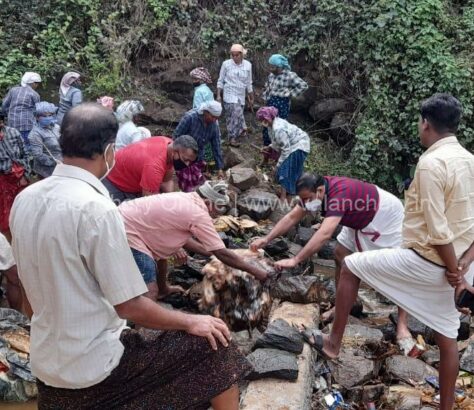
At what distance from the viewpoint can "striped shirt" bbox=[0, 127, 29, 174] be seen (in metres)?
5.93

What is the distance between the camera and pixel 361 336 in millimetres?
5023

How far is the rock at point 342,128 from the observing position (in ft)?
36.2

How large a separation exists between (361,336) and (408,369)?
0.54 metres

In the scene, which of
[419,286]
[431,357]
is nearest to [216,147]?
[431,357]

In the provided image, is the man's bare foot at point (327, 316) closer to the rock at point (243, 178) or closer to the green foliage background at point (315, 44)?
the rock at point (243, 178)

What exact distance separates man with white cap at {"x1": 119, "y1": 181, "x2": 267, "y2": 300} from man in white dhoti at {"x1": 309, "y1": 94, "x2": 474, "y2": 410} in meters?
1.18

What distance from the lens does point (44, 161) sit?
688 centimetres

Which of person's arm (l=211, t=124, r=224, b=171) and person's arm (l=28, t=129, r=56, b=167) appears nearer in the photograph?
person's arm (l=28, t=129, r=56, b=167)

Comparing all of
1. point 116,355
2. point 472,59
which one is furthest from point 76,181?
point 472,59

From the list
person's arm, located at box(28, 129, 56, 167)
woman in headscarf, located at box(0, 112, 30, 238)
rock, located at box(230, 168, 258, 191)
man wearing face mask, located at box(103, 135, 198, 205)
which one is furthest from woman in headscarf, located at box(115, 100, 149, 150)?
rock, located at box(230, 168, 258, 191)

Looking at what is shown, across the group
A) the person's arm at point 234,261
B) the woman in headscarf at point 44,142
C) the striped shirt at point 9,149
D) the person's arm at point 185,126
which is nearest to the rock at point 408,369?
the person's arm at point 234,261

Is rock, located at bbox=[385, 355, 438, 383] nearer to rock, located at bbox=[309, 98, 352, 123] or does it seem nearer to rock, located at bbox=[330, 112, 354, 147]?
rock, located at bbox=[330, 112, 354, 147]

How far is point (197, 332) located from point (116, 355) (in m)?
0.36

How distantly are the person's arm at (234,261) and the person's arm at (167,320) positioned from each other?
1.97m
